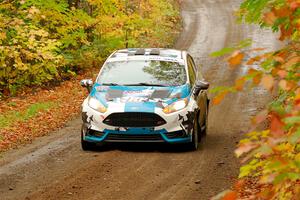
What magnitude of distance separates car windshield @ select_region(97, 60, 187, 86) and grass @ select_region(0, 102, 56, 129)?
3813 mm

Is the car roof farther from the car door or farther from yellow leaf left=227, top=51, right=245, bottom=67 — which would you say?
yellow leaf left=227, top=51, right=245, bottom=67

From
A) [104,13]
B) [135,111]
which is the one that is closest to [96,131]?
[135,111]

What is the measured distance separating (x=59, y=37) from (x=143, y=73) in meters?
10.3

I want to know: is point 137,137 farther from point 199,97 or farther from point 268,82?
point 268,82

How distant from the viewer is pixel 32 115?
1562 cm

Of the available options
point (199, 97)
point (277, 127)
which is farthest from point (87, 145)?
point (277, 127)

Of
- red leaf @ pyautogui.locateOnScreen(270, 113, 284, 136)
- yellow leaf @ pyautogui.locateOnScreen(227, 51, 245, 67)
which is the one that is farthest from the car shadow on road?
red leaf @ pyautogui.locateOnScreen(270, 113, 284, 136)

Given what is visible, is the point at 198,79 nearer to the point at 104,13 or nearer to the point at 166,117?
the point at 166,117

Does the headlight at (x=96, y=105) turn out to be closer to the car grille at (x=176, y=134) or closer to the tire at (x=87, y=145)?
the tire at (x=87, y=145)

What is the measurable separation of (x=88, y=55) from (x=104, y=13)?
1.73m

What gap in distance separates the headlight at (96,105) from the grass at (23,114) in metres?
4.01

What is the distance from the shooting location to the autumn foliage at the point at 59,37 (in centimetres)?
1738

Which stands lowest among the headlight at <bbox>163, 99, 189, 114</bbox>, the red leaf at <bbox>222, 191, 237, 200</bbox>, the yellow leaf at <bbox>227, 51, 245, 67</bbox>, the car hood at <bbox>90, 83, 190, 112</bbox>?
the headlight at <bbox>163, 99, 189, 114</bbox>

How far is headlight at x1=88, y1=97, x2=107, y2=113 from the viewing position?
10758 millimetres
